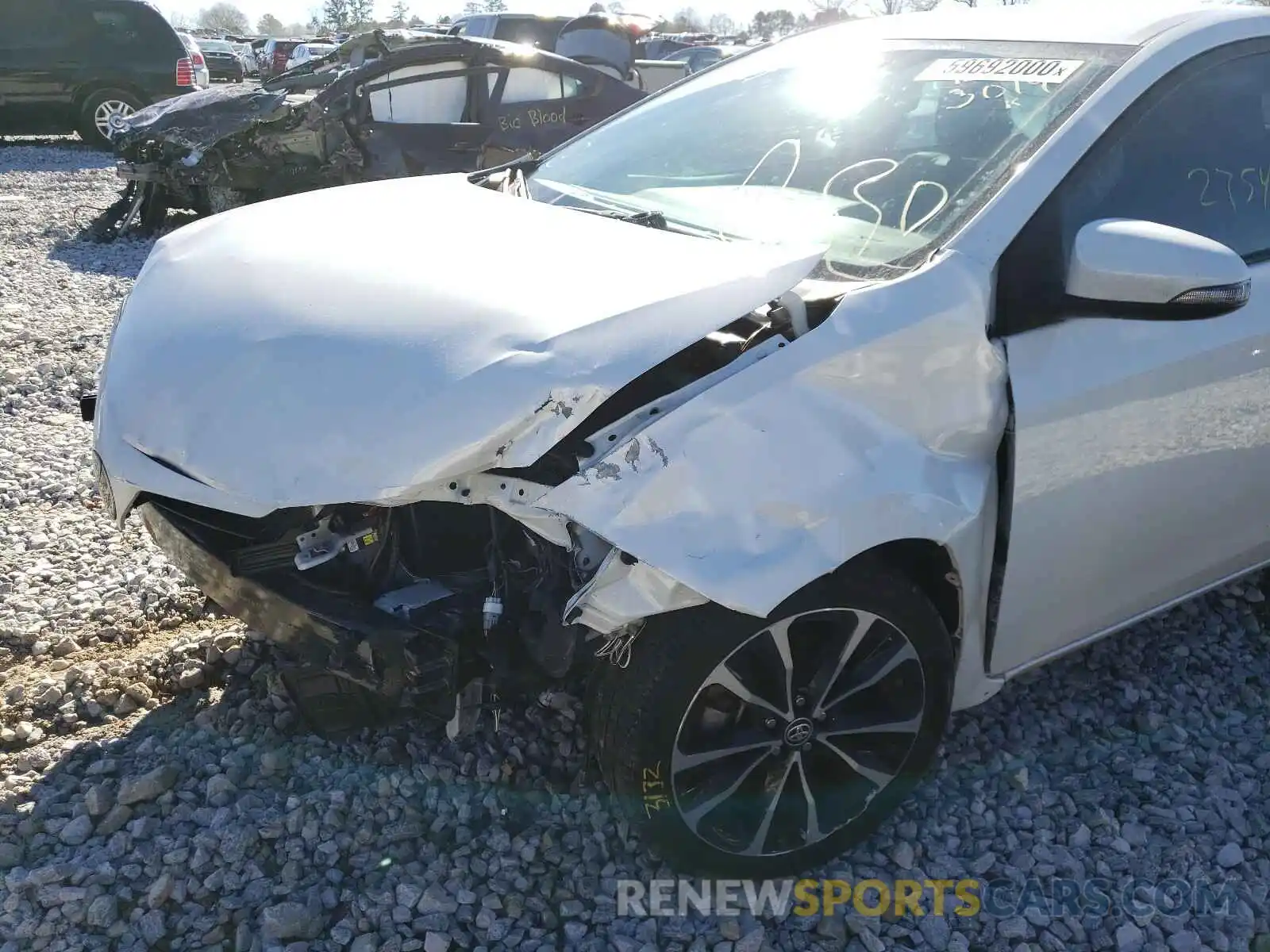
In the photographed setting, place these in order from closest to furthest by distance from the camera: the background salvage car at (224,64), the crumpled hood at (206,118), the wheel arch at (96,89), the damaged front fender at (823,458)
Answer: the damaged front fender at (823,458)
the crumpled hood at (206,118)
the wheel arch at (96,89)
the background salvage car at (224,64)

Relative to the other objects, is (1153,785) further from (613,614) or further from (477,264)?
(477,264)

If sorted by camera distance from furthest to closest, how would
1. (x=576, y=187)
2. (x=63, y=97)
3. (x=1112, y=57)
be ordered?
(x=63, y=97) → (x=576, y=187) → (x=1112, y=57)

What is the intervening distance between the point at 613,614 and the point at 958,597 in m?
0.82

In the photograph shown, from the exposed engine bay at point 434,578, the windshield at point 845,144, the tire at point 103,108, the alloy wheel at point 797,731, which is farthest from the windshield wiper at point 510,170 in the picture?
the tire at point 103,108

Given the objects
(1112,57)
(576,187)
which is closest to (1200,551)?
(1112,57)

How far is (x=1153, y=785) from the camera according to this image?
2.67 m

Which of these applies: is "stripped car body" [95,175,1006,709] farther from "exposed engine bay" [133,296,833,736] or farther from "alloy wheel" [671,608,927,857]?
"alloy wheel" [671,608,927,857]

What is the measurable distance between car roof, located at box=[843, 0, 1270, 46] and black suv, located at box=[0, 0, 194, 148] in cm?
1252

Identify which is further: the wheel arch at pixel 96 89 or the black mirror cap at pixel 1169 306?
the wheel arch at pixel 96 89

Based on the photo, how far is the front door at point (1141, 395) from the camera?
85.5 inches

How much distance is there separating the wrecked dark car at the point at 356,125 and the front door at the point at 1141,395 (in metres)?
5.81

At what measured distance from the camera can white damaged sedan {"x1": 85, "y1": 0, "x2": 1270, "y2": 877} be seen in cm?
189

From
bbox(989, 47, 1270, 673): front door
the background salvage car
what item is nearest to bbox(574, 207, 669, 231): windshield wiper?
bbox(989, 47, 1270, 673): front door

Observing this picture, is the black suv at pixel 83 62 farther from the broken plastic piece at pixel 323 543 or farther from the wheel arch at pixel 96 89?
the broken plastic piece at pixel 323 543
